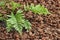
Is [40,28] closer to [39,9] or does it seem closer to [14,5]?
[39,9]

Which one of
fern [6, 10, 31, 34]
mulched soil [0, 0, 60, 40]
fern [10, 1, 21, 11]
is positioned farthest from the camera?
fern [10, 1, 21, 11]

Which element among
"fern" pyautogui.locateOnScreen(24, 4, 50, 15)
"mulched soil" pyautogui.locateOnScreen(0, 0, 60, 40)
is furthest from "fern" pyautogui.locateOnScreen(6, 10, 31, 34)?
"fern" pyautogui.locateOnScreen(24, 4, 50, 15)

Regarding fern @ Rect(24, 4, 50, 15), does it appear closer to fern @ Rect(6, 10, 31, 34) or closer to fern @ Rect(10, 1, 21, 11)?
fern @ Rect(10, 1, 21, 11)

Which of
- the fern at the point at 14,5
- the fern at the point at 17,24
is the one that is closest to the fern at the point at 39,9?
the fern at the point at 14,5

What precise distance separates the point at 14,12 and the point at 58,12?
0.92m

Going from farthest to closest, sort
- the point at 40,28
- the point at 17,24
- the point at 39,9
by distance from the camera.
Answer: the point at 40,28
the point at 39,9
the point at 17,24

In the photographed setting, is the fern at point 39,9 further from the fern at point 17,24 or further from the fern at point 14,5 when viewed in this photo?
the fern at point 17,24

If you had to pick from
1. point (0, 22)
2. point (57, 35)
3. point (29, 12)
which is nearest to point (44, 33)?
point (57, 35)

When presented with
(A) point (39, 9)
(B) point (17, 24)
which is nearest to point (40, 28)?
(A) point (39, 9)

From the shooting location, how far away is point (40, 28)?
11.9 feet

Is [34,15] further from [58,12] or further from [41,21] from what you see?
[58,12]

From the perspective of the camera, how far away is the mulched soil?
3406 millimetres

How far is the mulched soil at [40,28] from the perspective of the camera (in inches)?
134

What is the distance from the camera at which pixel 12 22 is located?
3197 millimetres
